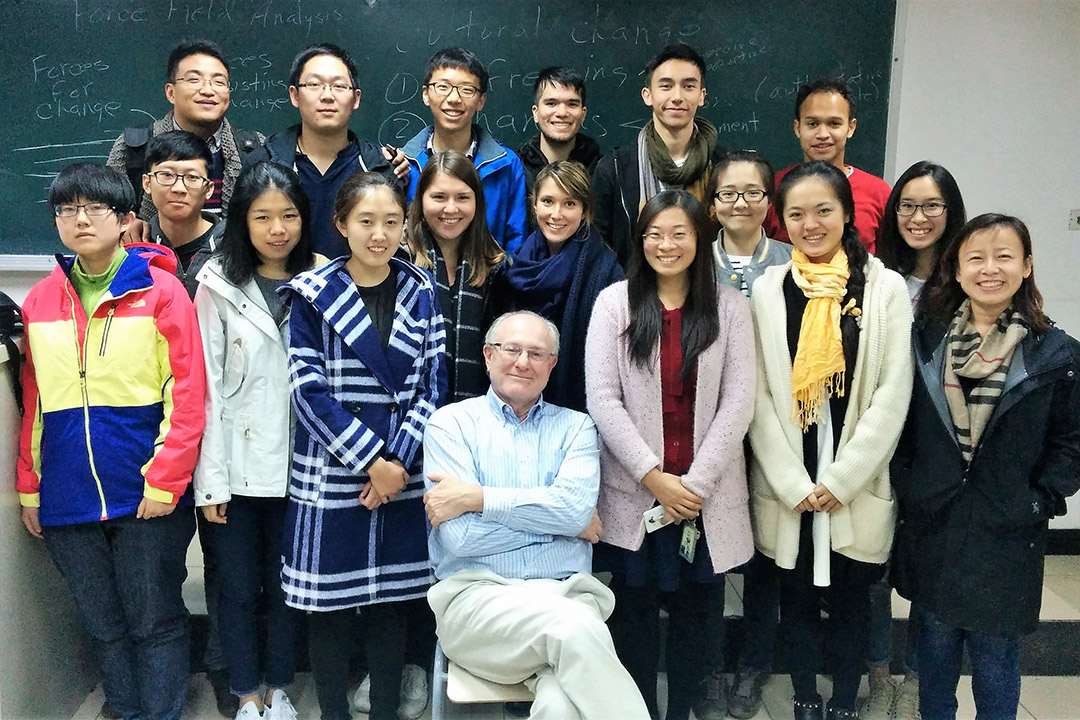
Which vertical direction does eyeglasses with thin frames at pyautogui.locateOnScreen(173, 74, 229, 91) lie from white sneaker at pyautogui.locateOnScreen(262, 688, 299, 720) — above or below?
above

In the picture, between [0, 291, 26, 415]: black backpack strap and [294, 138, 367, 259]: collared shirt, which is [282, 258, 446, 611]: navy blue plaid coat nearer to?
[294, 138, 367, 259]: collared shirt

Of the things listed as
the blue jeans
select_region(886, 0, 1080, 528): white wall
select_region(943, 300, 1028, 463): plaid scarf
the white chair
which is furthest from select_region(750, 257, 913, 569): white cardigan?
select_region(886, 0, 1080, 528): white wall

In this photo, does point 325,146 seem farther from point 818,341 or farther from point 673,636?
point 673,636

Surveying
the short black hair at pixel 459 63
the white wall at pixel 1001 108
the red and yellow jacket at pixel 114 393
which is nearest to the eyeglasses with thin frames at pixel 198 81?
the short black hair at pixel 459 63

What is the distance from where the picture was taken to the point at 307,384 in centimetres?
194

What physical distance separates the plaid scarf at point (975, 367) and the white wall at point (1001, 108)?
1485 millimetres

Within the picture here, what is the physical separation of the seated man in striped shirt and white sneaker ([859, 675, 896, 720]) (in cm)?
105

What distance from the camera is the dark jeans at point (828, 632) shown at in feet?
6.87

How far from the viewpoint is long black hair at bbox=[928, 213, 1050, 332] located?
191 centimetres

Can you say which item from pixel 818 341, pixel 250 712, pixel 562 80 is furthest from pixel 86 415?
pixel 818 341

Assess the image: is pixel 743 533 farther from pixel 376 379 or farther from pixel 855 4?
pixel 855 4

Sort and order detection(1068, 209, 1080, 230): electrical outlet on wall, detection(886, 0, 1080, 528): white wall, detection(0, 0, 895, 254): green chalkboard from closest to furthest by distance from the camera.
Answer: detection(0, 0, 895, 254): green chalkboard → detection(886, 0, 1080, 528): white wall → detection(1068, 209, 1080, 230): electrical outlet on wall

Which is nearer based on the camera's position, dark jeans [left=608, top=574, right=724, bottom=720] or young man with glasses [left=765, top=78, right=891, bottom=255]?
dark jeans [left=608, top=574, right=724, bottom=720]

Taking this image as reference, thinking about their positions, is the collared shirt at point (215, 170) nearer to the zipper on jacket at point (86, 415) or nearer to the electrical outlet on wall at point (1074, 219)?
the zipper on jacket at point (86, 415)
